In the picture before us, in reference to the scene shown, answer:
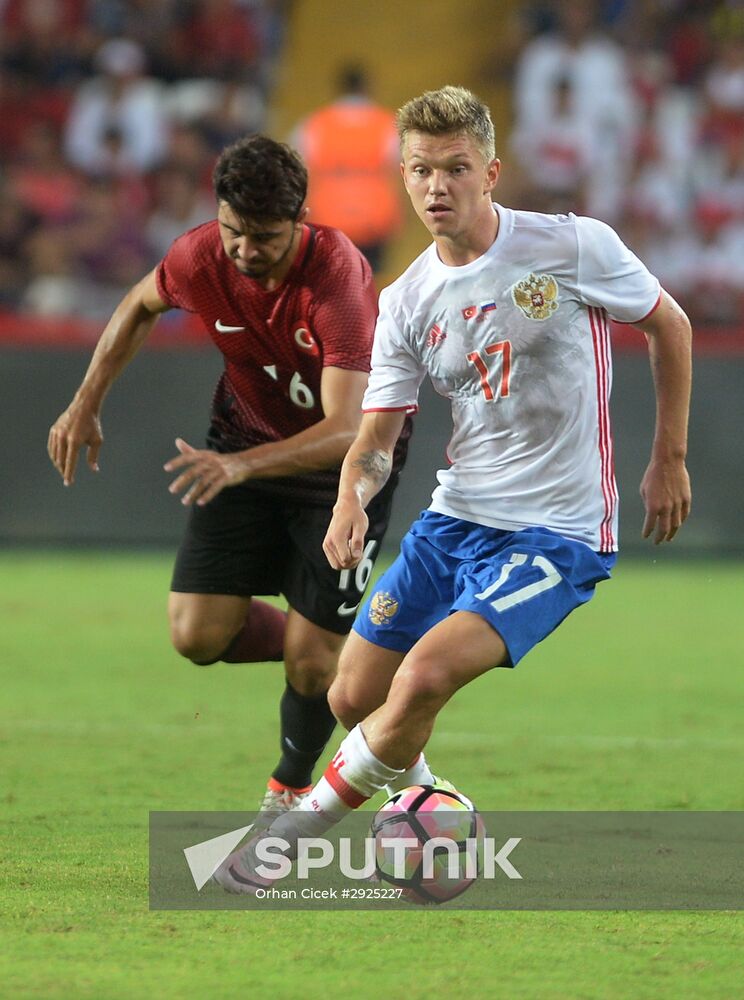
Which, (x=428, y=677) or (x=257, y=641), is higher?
(x=428, y=677)

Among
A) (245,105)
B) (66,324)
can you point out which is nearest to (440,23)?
(245,105)

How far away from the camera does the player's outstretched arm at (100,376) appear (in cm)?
605

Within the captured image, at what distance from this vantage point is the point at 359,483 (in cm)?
485

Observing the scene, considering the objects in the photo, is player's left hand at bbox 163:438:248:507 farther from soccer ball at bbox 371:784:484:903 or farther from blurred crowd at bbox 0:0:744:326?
blurred crowd at bbox 0:0:744:326

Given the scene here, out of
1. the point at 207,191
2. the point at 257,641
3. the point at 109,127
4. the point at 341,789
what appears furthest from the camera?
the point at 109,127

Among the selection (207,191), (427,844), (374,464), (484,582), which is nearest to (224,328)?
A: (374,464)

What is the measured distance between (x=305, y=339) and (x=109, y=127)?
10.1 meters

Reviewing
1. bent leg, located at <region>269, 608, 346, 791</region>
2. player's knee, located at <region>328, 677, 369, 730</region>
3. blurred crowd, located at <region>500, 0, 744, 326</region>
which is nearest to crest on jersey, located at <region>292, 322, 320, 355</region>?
bent leg, located at <region>269, 608, 346, 791</region>

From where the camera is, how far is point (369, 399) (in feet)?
16.3

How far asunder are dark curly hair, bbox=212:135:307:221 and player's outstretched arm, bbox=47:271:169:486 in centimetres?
74

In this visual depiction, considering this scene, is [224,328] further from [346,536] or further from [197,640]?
[346,536]

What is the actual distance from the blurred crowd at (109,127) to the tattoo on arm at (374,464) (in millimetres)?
9669

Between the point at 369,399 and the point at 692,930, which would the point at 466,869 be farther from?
the point at 369,399

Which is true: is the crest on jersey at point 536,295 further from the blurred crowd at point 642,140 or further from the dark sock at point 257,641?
the blurred crowd at point 642,140
